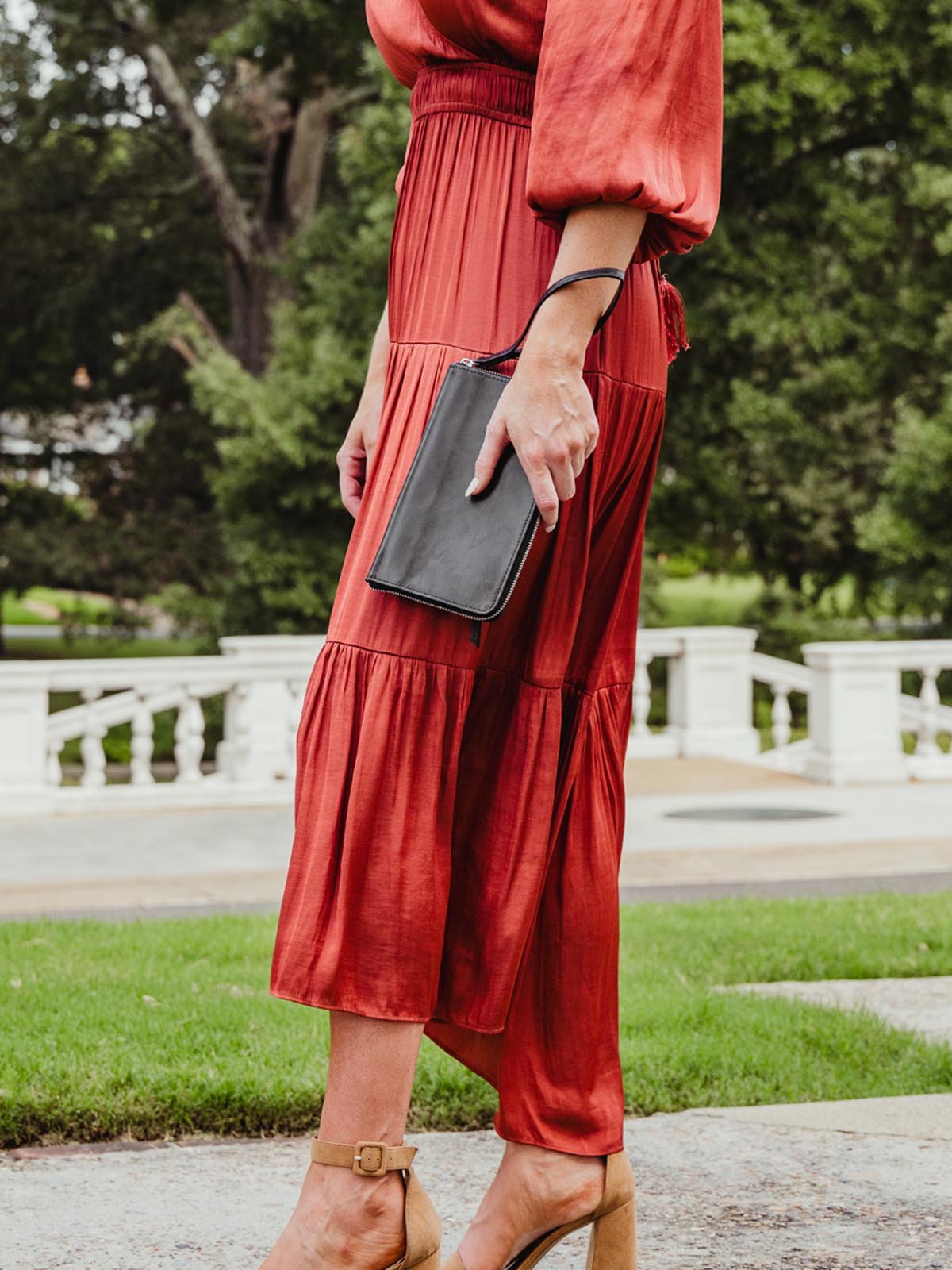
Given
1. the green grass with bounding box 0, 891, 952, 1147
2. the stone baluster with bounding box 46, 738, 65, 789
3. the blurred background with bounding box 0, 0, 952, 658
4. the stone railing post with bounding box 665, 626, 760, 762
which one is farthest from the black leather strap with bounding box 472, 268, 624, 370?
the blurred background with bounding box 0, 0, 952, 658

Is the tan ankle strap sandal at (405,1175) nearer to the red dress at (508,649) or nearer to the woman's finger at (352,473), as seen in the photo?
the red dress at (508,649)

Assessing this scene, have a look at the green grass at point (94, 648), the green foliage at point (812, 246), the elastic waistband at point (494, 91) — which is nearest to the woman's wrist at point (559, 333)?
the elastic waistband at point (494, 91)

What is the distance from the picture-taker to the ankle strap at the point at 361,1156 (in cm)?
190

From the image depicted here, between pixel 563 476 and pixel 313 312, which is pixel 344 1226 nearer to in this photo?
pixel 563 476

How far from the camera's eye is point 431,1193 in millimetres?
2699

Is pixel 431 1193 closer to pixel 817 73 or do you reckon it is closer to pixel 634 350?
pixel 634 350

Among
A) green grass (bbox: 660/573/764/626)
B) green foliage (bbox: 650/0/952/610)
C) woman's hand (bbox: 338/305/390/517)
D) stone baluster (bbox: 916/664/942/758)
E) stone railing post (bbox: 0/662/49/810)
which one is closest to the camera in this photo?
woman's hand (bbox: 338/305/390/517)

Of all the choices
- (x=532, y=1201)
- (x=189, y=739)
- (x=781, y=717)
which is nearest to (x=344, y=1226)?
(x=532, y=1201)

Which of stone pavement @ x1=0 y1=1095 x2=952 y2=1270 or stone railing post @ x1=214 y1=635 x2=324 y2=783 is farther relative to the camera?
stone railing post @ x1=214 y1=635 x2=324 y2=783

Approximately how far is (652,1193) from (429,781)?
1.12m

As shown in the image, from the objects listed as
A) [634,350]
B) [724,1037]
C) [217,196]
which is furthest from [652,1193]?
[217,196]

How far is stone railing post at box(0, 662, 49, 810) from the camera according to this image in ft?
31.7

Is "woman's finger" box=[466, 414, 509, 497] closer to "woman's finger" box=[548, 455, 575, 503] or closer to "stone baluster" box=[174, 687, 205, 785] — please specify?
"woman's finger" box=[548, 455, 575, 503]

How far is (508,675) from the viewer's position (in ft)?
6.82
